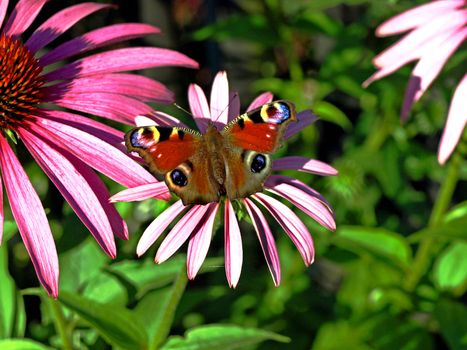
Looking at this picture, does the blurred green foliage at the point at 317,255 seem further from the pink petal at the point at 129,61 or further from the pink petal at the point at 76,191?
the pink petal at the point at 129,61

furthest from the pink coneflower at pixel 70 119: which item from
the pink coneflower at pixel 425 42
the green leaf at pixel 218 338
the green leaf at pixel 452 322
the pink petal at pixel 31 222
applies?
the green leaf at pixel 452 322

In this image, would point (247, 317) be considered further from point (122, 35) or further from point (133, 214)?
point (122, 35)

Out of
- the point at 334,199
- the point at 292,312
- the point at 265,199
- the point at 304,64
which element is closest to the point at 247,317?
the point at 292,312

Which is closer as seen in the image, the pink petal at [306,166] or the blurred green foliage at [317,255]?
the pink petal at [306,166]

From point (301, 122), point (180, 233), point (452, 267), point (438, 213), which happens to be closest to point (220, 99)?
point (301, 122)

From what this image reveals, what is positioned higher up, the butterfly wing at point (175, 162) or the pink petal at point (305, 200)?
the butterfly wing at point (175, 162)

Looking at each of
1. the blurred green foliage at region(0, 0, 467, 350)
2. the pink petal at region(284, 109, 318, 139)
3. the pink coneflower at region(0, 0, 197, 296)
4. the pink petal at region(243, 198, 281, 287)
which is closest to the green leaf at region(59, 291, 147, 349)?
the blurred green foliage at region(0, 0, 467, 350)
